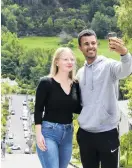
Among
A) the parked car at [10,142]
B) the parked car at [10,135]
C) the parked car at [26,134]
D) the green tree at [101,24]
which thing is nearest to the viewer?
the parked car at [10,142]

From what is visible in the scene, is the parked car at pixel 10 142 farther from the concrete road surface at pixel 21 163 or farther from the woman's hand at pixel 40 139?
the woman's hand at pixel 40 139

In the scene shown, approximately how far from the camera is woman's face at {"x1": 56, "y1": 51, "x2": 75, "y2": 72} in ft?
8.75

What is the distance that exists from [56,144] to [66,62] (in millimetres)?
416

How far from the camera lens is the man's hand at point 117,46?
2.40m

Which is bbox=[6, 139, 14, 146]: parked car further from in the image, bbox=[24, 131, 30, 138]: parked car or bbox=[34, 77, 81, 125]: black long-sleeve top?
bbox=[34, 77, 81, 125]: black long-sleeve top

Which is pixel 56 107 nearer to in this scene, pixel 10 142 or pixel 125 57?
pixel 125 57

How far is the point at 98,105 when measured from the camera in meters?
2.59

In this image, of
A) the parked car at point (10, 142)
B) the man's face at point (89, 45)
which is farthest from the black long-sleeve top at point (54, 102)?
the parked car at point (10, 142)

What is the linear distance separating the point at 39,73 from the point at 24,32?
20.8 metres

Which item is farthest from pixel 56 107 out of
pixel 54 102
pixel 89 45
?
pixel 89 45

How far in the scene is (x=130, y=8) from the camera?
7633 mm

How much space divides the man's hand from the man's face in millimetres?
174

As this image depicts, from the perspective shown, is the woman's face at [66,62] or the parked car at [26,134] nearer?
the woman's face at [66,62]

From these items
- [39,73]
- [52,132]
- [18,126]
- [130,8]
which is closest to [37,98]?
[52,132]
